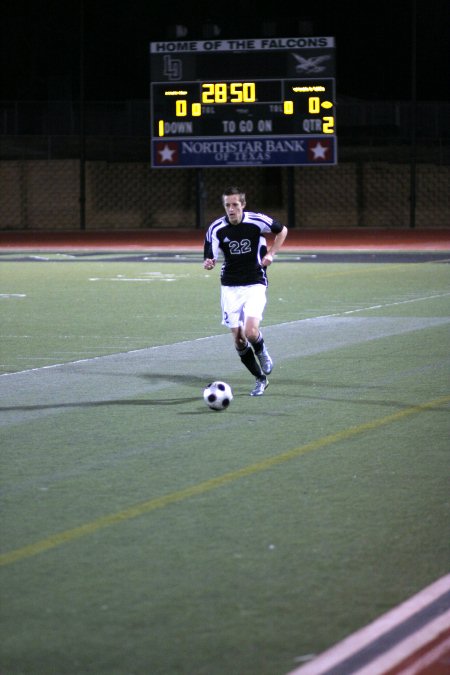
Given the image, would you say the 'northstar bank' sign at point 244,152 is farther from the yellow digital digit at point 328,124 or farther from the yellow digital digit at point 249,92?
the yellow digital digit at point 249,92

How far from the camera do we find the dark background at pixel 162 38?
194 feet

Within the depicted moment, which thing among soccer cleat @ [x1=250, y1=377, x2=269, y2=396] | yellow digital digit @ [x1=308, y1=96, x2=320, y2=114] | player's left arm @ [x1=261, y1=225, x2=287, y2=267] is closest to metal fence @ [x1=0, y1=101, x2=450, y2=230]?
yellow digital digit @ [x1=308, y1=96, x2=320, y2=114]

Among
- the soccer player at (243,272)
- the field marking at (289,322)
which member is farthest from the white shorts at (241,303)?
the field marking at (289,322)

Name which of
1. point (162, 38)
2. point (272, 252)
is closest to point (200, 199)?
point (162, 38)

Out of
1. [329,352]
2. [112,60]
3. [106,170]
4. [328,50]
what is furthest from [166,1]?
[329,352]

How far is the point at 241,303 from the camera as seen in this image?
38.5 feet

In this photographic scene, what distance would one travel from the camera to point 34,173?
4884 centimetres

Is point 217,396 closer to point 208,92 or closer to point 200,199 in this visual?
point 208,92

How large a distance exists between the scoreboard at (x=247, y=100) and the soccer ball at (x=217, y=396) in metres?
29.7

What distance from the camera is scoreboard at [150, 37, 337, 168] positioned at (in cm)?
3950

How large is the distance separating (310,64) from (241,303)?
28.9m

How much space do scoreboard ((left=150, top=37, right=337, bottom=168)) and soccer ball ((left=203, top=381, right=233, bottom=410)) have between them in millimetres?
29677

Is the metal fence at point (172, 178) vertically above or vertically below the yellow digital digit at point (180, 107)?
below

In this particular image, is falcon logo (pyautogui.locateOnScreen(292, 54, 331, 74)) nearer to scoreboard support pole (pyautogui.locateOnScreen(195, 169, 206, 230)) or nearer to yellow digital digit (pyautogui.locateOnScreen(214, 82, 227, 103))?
yellow digital digit (pyautogui.locateOnScreen(214, 82, 227, 103))
